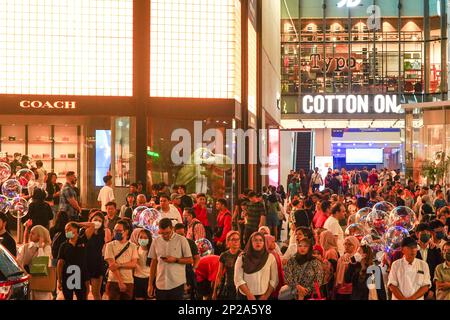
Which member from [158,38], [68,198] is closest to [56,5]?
[158,38]

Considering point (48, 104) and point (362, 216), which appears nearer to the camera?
point (362, 216)

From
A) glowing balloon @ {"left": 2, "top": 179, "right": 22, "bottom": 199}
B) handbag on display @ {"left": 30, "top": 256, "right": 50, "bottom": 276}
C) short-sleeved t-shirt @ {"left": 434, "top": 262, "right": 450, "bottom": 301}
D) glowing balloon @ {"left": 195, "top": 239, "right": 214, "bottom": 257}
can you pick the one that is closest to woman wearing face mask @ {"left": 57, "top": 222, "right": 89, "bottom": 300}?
handbag on display @ {"left": 30, "top": 256, "right": 50, "bottom": 276}

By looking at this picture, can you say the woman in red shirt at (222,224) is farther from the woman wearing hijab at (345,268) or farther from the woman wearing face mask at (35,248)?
the woman wearing hijab at (345,268)

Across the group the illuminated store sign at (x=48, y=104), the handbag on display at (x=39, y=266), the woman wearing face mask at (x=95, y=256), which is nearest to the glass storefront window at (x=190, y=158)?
the illuminated store sign at (x=48, y=104)

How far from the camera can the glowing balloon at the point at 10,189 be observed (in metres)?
17.5

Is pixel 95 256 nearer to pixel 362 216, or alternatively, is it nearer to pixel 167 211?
pixel 167 211

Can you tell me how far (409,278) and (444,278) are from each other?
707 millimetres

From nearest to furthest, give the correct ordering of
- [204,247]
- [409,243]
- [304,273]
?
[304,273]
[409,243]
[204,247]

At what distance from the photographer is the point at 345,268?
37.5 feet

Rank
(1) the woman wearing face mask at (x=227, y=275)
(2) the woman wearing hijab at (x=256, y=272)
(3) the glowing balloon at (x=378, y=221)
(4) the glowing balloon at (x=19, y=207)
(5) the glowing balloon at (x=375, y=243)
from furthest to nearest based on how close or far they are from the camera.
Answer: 1. (4) the glowing balloon at (x=19, y=207)
2. (3) the glowing balloon at (x=378, y=221)
3. (5) the glowing balloon at (x=375, y=243)
4. (1) the woman wearing face mask at (x=227, y=275)
5. (2) the woman wearing hijab at (x=256, y=272)

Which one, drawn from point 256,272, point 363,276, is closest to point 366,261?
point 363,276

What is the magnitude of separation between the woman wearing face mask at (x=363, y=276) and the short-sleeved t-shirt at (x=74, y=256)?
140 inches

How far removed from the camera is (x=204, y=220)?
17094 millimetres
